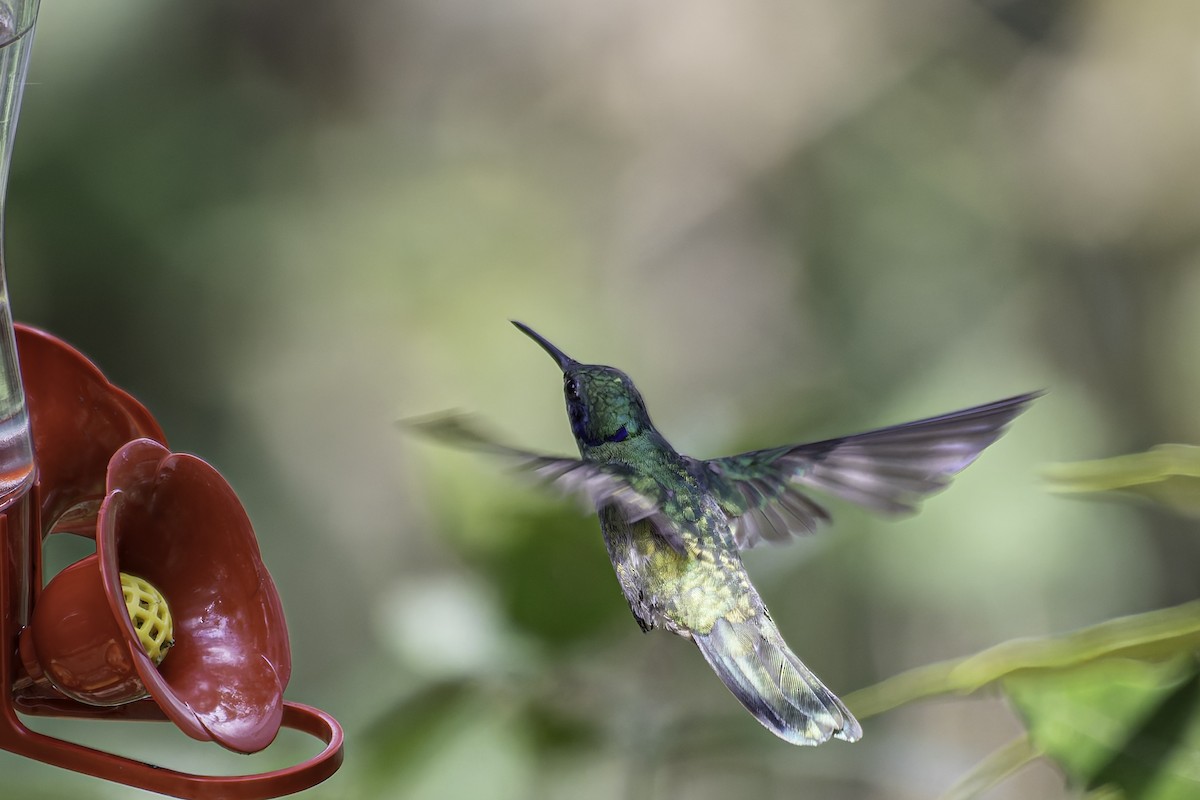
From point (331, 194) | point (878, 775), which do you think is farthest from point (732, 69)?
point (878, 775)

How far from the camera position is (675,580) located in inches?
76.9

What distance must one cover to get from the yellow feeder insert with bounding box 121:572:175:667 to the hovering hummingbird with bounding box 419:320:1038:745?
58 centimetres

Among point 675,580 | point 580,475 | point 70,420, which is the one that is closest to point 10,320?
point 70,420

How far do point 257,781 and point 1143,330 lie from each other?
11.4ft

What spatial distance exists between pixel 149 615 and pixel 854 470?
1021 mm

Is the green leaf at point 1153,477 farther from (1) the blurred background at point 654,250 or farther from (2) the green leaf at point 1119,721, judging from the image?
(1) the blurred background at point 654,250

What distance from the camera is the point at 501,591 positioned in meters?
2.08

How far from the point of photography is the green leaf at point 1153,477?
125cm

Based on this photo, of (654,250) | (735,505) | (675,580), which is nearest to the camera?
(675,580)

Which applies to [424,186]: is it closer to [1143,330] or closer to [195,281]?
[195,281]

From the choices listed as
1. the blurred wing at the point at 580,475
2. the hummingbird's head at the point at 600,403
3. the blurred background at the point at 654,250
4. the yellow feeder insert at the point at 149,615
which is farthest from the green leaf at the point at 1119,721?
the blurred background at the point at 654,250

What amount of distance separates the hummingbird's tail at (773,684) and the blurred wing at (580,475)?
172 millimetres

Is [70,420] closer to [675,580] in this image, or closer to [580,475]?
[580,475]

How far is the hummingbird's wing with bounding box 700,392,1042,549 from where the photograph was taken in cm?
170
